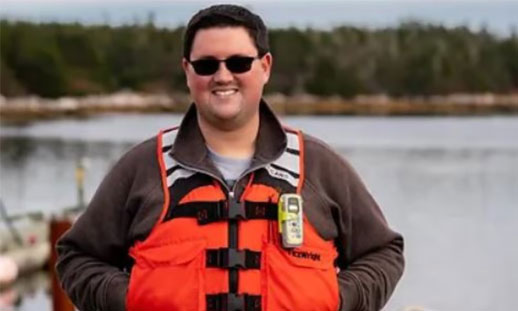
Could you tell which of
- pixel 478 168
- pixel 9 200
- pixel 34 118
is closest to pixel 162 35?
pixel 34 118

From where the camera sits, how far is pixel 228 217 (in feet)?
8.16

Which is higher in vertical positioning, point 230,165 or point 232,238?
point 230,165

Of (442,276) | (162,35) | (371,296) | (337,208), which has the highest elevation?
(337,208)

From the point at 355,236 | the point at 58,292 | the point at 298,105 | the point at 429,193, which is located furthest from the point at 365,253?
the point at 298,105

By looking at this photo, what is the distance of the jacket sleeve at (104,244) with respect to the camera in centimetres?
258

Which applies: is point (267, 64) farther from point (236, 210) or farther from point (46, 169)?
point (46, 169)

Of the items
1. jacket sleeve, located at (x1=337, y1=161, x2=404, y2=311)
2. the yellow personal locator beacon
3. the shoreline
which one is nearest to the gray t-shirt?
the yellow personal locator beacon

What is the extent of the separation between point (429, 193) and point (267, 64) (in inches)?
1354

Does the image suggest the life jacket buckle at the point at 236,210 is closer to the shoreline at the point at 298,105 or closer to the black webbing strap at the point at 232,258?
the black webbing strap at the point at 232,258

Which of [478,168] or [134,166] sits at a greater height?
[134,166]

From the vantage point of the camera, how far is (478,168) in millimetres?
48938

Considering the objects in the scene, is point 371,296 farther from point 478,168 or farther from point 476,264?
point 478,168

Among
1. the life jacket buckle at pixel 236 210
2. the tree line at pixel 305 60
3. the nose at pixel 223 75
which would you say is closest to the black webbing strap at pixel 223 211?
the life jacket buckle at pixel 236 210

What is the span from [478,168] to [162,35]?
195ft
